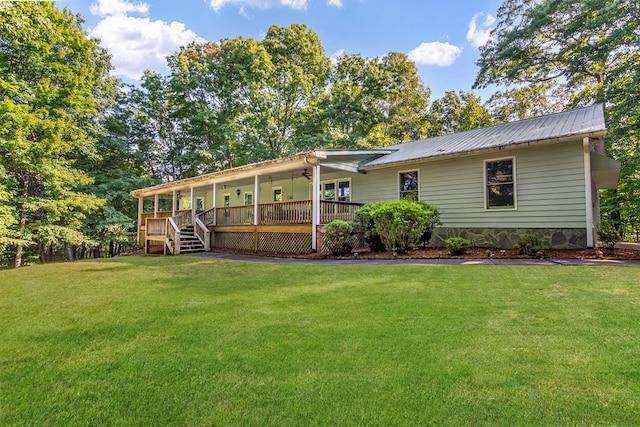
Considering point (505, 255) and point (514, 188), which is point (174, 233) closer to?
point (505, 255)

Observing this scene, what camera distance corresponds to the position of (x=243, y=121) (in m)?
24.4

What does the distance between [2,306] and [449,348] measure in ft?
19.7

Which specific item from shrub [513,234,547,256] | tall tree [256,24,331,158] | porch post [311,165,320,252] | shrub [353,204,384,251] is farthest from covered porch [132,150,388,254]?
tall tree [256,24,331,158]

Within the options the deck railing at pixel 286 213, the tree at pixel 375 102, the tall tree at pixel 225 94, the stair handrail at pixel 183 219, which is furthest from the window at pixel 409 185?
the tall tree at pixel 225 94

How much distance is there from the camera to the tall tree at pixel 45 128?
523 inches

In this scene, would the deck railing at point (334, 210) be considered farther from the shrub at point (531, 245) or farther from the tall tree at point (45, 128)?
the tall tree at point (45, 128)

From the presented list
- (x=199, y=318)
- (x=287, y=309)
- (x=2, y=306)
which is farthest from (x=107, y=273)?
(x=287, y=309)

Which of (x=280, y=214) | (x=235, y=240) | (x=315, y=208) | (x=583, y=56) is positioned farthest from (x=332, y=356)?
(x=583, y=56)

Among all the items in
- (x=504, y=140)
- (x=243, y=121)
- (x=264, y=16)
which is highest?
(x=264, y=16)

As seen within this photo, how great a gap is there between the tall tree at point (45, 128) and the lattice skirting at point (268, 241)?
7.65 meters

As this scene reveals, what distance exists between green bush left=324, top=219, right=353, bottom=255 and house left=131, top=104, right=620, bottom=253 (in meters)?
0.43

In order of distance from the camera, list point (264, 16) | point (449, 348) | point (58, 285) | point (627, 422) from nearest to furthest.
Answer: point (627, 422), point (449, 348), point (58, 285), point (264, 16)

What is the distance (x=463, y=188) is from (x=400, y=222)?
3.14 meters

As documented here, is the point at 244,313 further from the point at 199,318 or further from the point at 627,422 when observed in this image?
the point at 627,422
